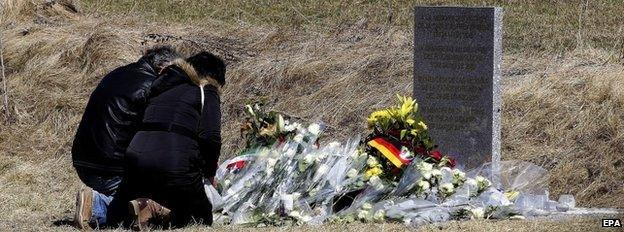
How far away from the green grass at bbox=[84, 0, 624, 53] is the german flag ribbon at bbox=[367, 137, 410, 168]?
3.89 m

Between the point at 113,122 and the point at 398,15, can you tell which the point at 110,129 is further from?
the point at 398,15

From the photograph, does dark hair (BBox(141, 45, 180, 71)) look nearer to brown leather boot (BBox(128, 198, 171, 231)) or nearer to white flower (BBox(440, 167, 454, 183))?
brown leather boot (BBox(128, 198, 171, 231))

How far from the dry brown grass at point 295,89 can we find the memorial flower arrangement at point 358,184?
12.5 inches

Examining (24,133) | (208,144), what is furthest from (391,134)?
(24,133)

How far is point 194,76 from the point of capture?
7.31 meters

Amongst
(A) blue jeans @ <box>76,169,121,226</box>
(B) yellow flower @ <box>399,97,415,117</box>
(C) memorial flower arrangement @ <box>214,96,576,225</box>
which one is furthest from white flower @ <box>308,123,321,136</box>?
(A) blue jeans @ <box>76,169,121,226</box>

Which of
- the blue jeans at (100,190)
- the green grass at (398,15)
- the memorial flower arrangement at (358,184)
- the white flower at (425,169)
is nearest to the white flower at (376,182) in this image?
the memorial flower arrangement at (358,184)

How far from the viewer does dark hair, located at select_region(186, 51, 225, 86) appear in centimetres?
736

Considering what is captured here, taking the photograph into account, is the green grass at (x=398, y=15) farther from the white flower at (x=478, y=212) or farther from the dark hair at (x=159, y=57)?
the dark hair at (x=159, y=57)

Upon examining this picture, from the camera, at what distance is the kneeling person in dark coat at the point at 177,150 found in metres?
7.15

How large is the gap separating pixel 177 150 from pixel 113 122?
2.12 feet

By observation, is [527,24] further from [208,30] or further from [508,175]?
[508,175]

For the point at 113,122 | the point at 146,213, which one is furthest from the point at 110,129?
the point at 146,213

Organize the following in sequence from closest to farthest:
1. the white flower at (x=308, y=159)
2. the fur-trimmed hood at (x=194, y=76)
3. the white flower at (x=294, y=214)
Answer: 1. the fur-trimmed hood at (x=194, y=76)
2. the white flower at (x=294, y=214)
3. the white flower at (x=308, y=159)
